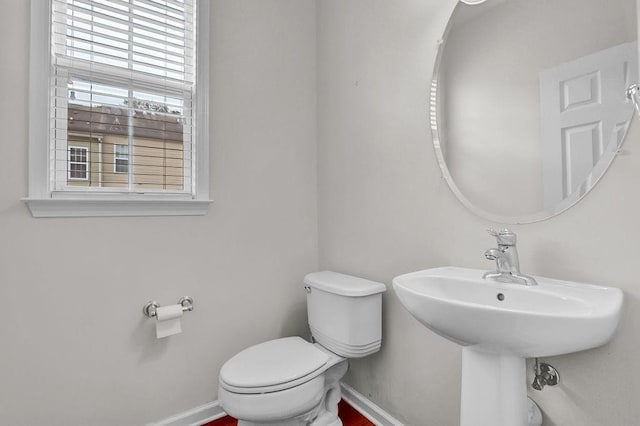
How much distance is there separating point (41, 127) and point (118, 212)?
42 cm

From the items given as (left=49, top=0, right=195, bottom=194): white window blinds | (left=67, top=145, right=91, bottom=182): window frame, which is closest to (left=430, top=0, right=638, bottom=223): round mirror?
(left=49, top=0, right=195, bottom=194): white window blinds

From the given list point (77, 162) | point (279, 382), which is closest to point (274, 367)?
point (279, 382)

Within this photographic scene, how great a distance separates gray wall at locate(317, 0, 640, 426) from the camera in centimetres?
91

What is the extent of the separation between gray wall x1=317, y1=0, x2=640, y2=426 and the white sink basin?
151mm

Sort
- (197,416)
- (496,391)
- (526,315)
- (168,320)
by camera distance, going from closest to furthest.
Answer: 1. (526,315)
2. (496,391)
3. (168,320)
4. (197,416)

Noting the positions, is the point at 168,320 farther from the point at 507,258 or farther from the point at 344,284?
the point at 507,258

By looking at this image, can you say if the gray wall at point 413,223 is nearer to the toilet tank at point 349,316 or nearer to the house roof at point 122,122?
the toilet tank at point 349,316

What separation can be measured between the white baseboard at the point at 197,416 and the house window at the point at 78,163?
1145 mm

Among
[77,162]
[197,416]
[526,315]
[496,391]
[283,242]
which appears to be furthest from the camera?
[283,242]

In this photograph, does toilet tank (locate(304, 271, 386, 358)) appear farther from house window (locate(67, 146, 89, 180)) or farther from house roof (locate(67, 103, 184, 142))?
house window (locate(67, 146, 89, 180))

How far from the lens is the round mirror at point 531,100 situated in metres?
0.93

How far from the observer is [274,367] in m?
1.35

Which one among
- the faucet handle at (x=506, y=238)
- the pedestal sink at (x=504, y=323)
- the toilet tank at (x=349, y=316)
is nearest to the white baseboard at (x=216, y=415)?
the toilet tank at (x=349, y=316)

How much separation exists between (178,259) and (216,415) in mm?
804
